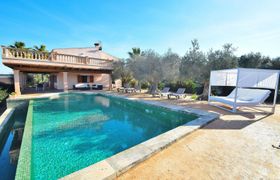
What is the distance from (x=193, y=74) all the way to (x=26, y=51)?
14.5m

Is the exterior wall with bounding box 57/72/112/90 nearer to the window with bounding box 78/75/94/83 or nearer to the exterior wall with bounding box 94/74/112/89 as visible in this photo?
the exterior wall with bounding box 94/74/112/89

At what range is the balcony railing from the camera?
11179 mm

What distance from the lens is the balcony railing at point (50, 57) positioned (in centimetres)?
1118

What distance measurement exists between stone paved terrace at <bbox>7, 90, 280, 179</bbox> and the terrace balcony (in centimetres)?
1418

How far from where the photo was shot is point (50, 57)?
13.0 m

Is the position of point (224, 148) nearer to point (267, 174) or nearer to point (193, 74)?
point (267, 174)

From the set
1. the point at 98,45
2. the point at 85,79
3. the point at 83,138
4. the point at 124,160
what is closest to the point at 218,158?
the point at 124,160

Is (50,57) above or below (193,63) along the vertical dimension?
above

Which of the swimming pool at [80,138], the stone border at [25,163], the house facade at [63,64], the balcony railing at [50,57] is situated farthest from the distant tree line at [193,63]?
the stone border at [25,163]

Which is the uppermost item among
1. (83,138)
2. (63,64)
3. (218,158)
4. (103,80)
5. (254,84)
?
(63,64)

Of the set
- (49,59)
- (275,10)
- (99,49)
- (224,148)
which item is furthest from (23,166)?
(99,49)

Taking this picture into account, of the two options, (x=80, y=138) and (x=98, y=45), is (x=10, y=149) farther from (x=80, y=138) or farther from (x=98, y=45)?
(x=98, y=45)

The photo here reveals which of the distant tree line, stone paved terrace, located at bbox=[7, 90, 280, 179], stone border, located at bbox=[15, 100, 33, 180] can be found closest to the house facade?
the distant tree line

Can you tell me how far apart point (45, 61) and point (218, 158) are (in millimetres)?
15168
